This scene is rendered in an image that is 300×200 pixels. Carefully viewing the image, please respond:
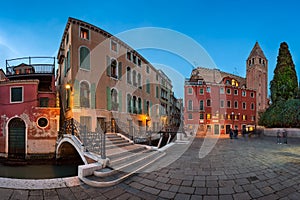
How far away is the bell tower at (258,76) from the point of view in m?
38.2

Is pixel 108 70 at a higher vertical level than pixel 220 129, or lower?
higher

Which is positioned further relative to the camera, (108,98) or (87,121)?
(108,98)

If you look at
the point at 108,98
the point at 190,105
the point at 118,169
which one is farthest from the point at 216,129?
the point at 118,169

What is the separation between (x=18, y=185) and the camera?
4.28 m

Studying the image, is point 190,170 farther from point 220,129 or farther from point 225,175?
point 220,129

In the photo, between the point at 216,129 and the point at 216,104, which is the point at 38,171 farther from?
the point at 216,104

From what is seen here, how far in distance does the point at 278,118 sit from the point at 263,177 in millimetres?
20196

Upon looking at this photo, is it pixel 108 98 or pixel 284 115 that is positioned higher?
pixel 108 98

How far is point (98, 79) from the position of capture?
1450 cm

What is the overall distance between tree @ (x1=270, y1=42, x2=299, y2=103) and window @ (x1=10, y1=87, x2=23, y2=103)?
27.9 meters

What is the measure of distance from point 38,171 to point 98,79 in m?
7.58

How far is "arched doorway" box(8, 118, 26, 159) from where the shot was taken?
14.2 meters

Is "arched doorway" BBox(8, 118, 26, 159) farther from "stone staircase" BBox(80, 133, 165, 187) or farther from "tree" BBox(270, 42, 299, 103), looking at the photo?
"tree" BBox(270, 42, 299, 103)

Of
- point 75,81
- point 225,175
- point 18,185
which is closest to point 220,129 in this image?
point 75,81
